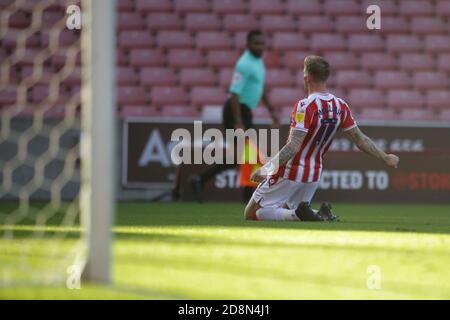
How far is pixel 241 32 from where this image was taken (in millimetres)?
12914

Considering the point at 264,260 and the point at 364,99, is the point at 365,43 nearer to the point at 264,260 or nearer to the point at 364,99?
the point at 364,99

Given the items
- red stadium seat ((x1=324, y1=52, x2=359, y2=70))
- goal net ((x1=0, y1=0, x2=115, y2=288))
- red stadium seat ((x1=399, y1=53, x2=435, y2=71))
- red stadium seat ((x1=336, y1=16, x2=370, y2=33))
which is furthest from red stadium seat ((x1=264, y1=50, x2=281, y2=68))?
goal net ((x1=0, y1=0, x2=115, y2=288))

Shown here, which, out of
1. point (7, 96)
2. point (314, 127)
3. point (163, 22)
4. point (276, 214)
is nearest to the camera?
point (314, 127)

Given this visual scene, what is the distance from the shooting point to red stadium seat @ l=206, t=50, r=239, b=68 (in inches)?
496

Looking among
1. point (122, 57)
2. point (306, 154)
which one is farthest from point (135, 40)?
point (306, 154)

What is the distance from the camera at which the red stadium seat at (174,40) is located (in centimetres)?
1276

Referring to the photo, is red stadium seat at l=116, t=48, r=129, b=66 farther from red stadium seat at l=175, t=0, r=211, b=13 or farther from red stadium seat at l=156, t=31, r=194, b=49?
red stadium seat at l=175, t=0, r=211, b=13

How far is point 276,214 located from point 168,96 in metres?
6.06

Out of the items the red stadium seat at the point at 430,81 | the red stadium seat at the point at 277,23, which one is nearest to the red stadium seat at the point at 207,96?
the red stadium seat at the point at 277,23

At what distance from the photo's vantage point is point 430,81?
12.8 metres

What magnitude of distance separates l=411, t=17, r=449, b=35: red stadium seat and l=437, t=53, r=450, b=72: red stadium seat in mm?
369

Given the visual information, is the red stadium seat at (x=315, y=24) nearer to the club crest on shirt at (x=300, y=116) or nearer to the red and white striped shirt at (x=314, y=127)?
the red and white striped shirt at (x=314, y=127)

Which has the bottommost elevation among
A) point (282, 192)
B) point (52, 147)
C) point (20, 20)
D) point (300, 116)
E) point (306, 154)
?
point (282, 192)
